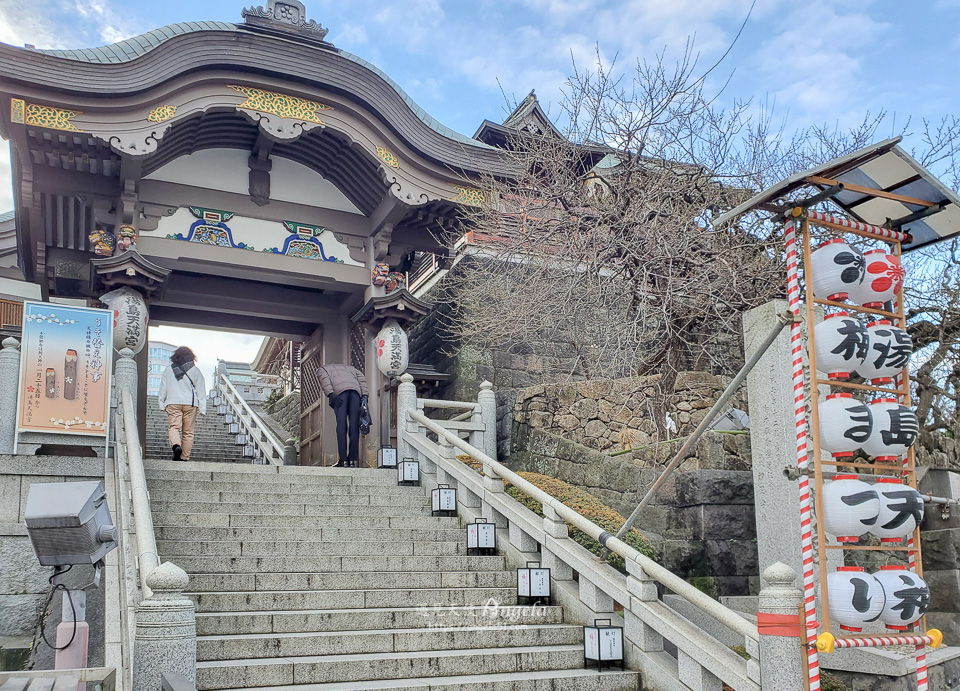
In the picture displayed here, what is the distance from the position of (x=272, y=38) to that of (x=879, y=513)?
9.32m

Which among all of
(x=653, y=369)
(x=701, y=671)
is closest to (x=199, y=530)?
A: (x=701, y=671)

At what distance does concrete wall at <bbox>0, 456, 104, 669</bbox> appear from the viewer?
22.9 ft

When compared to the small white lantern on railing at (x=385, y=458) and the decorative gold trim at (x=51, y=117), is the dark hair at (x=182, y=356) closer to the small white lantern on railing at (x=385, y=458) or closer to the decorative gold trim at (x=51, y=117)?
the small white lantern on railing at (x=385, y=458)

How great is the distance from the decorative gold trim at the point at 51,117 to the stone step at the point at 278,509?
4911 millimetres

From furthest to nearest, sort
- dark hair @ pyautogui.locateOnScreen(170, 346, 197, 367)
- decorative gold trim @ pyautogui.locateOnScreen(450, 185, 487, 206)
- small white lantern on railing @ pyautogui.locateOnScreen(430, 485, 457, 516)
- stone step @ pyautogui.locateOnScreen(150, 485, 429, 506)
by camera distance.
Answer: decorative gold trim @ pyautogui.locateOnScreen(450, 185, 487, 206), dark hair @ pyautogui.locateOnScreen(170, 346, 197, 367), small white lantern on railing @ pyautogui.locateOnScreen(430, 485, 457, 516), stone step @ pyautogui.locateOnScreen(150, 485, 429, 506)

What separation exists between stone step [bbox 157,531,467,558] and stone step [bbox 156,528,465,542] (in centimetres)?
15

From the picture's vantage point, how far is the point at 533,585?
6914 mm

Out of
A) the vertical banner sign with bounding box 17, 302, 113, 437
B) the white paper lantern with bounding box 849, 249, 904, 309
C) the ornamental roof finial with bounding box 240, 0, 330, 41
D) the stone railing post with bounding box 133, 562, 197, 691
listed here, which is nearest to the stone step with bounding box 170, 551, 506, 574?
the stone railing post with bounding box 133, 562, 197, 691

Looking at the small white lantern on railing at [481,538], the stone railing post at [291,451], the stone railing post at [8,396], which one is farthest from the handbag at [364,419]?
the stone railing post at [8,396]

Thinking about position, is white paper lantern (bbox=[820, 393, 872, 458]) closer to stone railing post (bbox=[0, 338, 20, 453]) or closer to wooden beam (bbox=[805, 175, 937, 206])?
wooden beam (bbox=[805, 175, 937, 206])

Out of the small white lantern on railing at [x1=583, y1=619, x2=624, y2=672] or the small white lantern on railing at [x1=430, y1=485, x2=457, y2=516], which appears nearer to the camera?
the small white lantern on railing at [x1=583, y1=619, x2=624, y2=672]

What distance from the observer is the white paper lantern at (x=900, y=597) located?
500cm

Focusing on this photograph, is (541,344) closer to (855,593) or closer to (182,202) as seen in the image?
(182,202)

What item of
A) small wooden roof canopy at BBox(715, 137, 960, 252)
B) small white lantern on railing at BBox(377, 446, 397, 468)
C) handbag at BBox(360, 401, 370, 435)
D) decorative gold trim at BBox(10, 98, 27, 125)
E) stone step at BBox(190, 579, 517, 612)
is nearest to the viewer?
small wooden roof canopy at BBox(715, 137, 960, 252)
